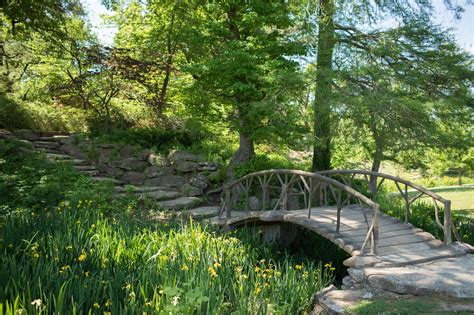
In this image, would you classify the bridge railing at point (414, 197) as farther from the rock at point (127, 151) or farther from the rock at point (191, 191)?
the rock at point (127, 151)

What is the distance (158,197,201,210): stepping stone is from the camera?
325 inches

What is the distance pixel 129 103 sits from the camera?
12633mm

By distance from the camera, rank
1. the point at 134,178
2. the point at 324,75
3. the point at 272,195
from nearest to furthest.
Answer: the point at 324,75
the point at 272,195
the point at 134,178

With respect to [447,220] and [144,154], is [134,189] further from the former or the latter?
[447,220]

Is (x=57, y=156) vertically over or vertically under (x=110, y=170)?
over

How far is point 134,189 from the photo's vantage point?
28.4 ft

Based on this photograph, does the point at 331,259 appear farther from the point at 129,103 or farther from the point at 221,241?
the point at 129,103

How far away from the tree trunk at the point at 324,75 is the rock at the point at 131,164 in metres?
4.82

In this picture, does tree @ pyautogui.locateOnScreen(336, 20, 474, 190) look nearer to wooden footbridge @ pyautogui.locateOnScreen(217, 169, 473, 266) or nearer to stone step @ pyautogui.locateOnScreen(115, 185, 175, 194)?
wooden footbridge @ pyautogui.locateOnScreen(217, 169, 473, 266)

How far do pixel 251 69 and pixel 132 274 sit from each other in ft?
19.0

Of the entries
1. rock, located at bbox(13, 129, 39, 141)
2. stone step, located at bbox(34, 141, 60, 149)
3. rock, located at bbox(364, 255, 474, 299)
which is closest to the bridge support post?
rock, located at bbox(364, 255, 474, 299)

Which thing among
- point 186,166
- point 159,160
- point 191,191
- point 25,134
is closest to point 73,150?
point 25,134

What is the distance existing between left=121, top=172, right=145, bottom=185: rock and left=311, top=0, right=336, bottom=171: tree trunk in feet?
15.2

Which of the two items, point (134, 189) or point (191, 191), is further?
point (191, 191)
